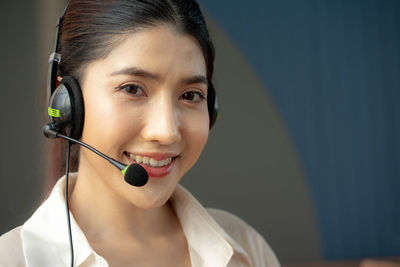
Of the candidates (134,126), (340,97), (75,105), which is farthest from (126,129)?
(340,97)

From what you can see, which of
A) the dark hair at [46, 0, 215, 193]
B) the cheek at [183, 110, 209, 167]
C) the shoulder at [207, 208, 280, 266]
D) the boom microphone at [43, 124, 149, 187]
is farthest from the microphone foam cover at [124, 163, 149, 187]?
the shoulder at [207, 208, 280, 266]

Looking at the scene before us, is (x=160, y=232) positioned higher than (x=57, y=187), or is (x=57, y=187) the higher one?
(x=57, y=187)

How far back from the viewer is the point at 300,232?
2232 millimetres

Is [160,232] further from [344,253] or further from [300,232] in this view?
[344,253]

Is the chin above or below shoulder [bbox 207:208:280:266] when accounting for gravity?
above

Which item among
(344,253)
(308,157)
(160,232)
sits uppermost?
(160,232)

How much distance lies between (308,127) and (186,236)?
4.43ft

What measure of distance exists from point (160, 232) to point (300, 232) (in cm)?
133

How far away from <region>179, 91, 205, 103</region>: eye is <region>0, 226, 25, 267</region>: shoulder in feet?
1.55

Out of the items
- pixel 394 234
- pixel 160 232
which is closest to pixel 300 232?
pixel 394 234

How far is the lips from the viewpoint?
905mm

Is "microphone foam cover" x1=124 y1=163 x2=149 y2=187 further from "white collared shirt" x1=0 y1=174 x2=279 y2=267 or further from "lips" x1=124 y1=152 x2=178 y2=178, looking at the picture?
"white collared shirt" x1=0 y1=174 x2=279 y2=267

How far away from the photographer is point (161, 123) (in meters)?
0.86

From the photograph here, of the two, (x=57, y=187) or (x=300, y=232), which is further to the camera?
(x=300, y=232)
